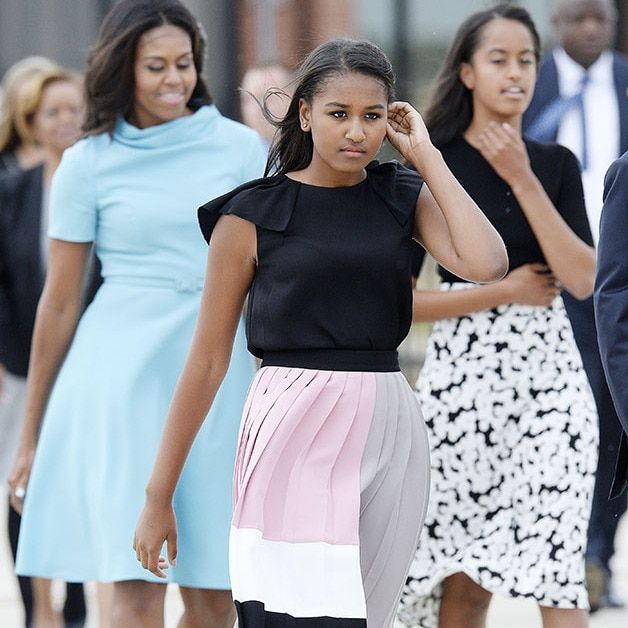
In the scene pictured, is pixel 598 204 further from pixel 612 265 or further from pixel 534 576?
pixel 612 265

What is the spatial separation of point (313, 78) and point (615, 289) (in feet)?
2.57

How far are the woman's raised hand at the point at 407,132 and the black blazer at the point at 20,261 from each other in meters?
2.83

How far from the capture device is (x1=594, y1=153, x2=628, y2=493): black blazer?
11.3ft

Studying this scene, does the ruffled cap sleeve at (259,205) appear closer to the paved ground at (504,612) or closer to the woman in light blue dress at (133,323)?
the woman in light blue dress at (133,323)

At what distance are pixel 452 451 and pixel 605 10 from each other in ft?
9.21

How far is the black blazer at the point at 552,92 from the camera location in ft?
21.7

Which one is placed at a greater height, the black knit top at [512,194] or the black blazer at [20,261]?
the black knit top at [512,194]

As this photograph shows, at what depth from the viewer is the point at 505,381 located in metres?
4.77

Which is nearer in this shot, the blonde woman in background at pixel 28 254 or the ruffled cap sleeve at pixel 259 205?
the ruffled cap sleeve at pixel 259 205

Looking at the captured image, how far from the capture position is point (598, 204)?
6.44m

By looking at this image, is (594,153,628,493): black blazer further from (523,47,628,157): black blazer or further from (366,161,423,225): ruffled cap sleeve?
(523,47,628,157): black blazer

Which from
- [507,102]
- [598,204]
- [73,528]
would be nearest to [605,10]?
[598,204]

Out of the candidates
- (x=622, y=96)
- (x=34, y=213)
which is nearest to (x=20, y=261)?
(x=34, y=213)

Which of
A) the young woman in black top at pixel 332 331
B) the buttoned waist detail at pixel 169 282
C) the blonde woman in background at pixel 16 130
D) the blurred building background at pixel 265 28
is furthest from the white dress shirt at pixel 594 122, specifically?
the blurred building background at pixel 265 28
